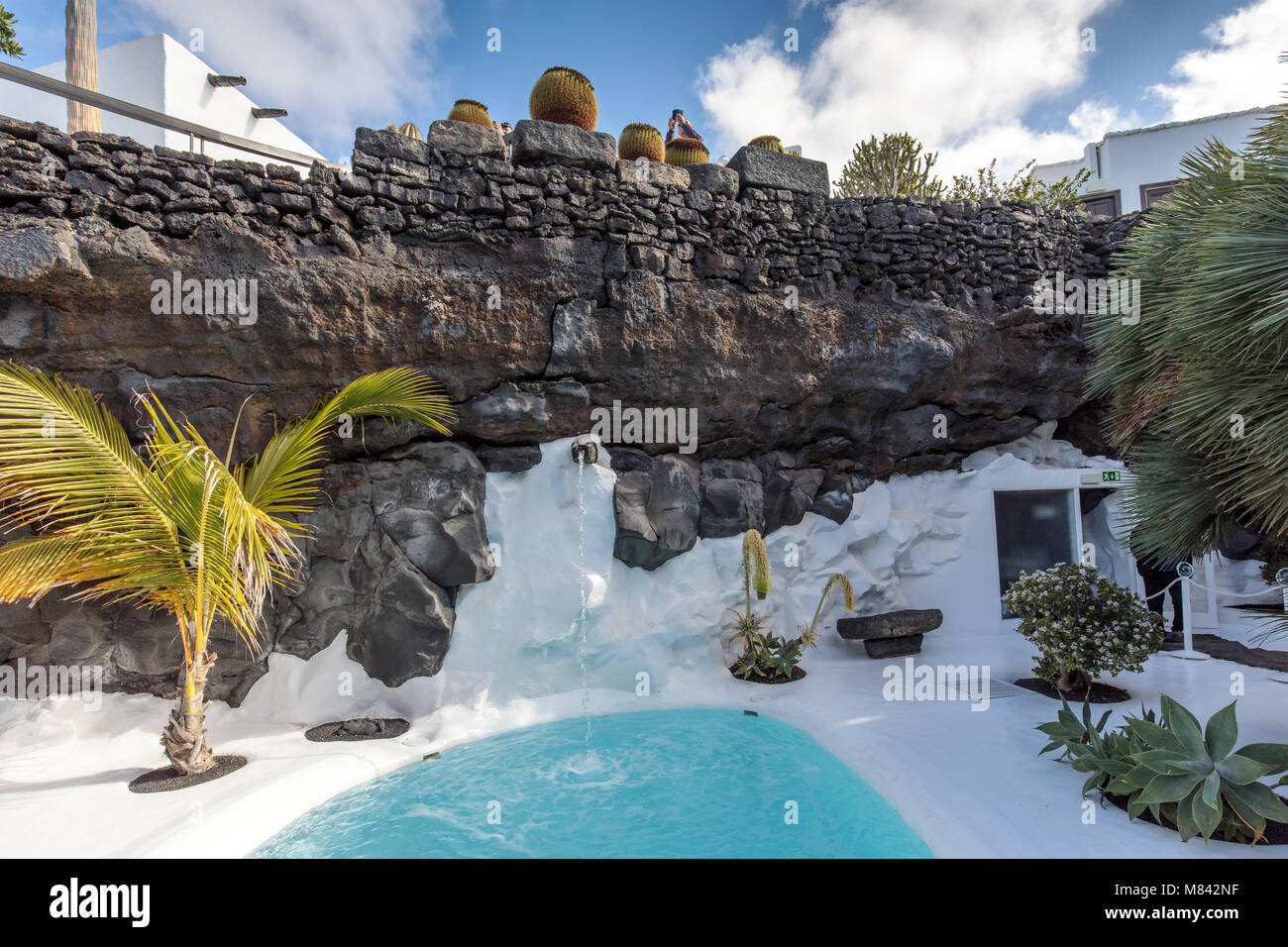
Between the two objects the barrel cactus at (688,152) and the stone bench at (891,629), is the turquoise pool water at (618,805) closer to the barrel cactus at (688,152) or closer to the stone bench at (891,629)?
the stone bench at (891,629)

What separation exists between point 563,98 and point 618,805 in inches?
239

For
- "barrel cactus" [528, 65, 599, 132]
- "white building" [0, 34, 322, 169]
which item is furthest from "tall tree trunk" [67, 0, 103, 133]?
"barrel cactus" [528, 65, 599, 132]

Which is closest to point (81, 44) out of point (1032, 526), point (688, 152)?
point (688, 152)

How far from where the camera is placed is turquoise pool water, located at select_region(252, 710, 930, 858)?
10.9ft

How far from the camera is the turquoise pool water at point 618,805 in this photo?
333 centimetres

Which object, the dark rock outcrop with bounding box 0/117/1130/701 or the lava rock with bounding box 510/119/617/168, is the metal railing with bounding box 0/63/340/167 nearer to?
the dark rock outcrop with bounding box 0/117/1130/701

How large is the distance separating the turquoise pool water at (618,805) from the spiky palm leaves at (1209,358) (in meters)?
2.64

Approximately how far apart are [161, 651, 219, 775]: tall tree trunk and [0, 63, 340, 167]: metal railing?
13.4ft

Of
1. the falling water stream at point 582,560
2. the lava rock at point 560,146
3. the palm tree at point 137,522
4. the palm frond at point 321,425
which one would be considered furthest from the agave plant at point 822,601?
the palm tree at point 137,522

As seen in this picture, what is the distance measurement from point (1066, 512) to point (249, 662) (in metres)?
8.72

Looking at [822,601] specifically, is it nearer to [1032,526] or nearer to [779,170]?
[1032,526]

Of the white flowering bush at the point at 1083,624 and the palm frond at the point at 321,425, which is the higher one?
the palm frond at the point at 321,425

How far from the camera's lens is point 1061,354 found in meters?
7.62
